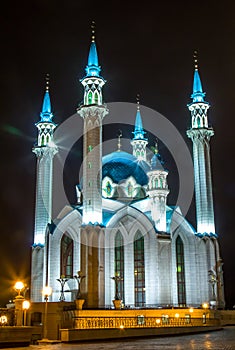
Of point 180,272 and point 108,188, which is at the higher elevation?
point 108,188

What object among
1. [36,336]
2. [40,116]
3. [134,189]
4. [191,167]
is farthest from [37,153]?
[36,336]

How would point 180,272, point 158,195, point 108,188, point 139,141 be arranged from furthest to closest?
1. point 139,141
2. point 108,188
3. point 180,272
4. point 158,195

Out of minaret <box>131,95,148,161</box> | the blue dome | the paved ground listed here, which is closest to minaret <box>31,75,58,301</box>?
the blue dome

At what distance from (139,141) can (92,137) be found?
2019 centimetres

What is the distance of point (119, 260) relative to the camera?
47500mm

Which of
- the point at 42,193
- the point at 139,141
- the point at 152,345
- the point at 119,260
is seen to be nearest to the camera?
the point at 152,345

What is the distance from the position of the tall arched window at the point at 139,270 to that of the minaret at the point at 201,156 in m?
6.40

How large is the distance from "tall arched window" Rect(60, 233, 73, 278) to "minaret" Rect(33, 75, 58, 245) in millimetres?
2753

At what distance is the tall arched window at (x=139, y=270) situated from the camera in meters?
46.5

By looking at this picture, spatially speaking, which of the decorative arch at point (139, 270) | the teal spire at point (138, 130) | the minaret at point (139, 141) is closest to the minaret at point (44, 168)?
the decorative arch at point (139, 270)

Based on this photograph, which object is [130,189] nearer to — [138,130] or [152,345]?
[138,130]

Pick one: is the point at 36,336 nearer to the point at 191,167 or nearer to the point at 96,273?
the point at 96,273

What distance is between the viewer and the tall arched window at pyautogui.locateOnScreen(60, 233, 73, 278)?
47.8 m

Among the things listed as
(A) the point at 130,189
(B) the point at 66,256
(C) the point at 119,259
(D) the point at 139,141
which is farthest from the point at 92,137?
(D) the point at 139,141
